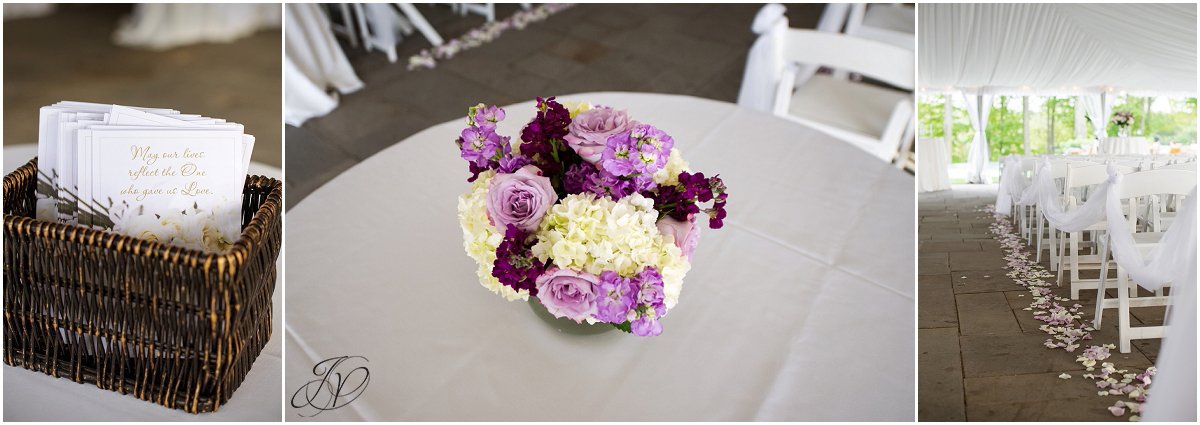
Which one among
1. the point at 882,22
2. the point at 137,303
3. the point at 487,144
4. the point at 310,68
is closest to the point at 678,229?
the point at 487,144

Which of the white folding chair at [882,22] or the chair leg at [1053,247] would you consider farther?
the white folding chair at [882,22]

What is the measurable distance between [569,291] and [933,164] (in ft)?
1.91

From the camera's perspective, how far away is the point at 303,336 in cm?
110

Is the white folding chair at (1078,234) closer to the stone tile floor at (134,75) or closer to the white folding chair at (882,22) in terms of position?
the white folding chair at (882,22)

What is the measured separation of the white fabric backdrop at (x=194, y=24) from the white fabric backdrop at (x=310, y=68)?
6.6 inches

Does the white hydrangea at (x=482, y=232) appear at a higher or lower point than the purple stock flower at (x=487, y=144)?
lower

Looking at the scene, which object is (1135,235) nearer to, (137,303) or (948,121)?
(948,121)

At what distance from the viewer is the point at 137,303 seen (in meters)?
0.84

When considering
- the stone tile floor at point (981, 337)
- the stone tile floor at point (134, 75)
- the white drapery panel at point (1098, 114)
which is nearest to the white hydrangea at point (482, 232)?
the stone tile floor at point (981, 337)

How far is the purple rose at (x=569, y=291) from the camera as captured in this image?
33.9 inches

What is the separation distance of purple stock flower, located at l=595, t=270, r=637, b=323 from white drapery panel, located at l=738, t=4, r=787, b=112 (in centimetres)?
164

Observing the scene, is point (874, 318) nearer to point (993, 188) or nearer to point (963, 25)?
point (993, 188)

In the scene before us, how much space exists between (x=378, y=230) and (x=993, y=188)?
102 cm

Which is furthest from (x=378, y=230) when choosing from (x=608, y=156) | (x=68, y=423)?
(x=608, y=156)
